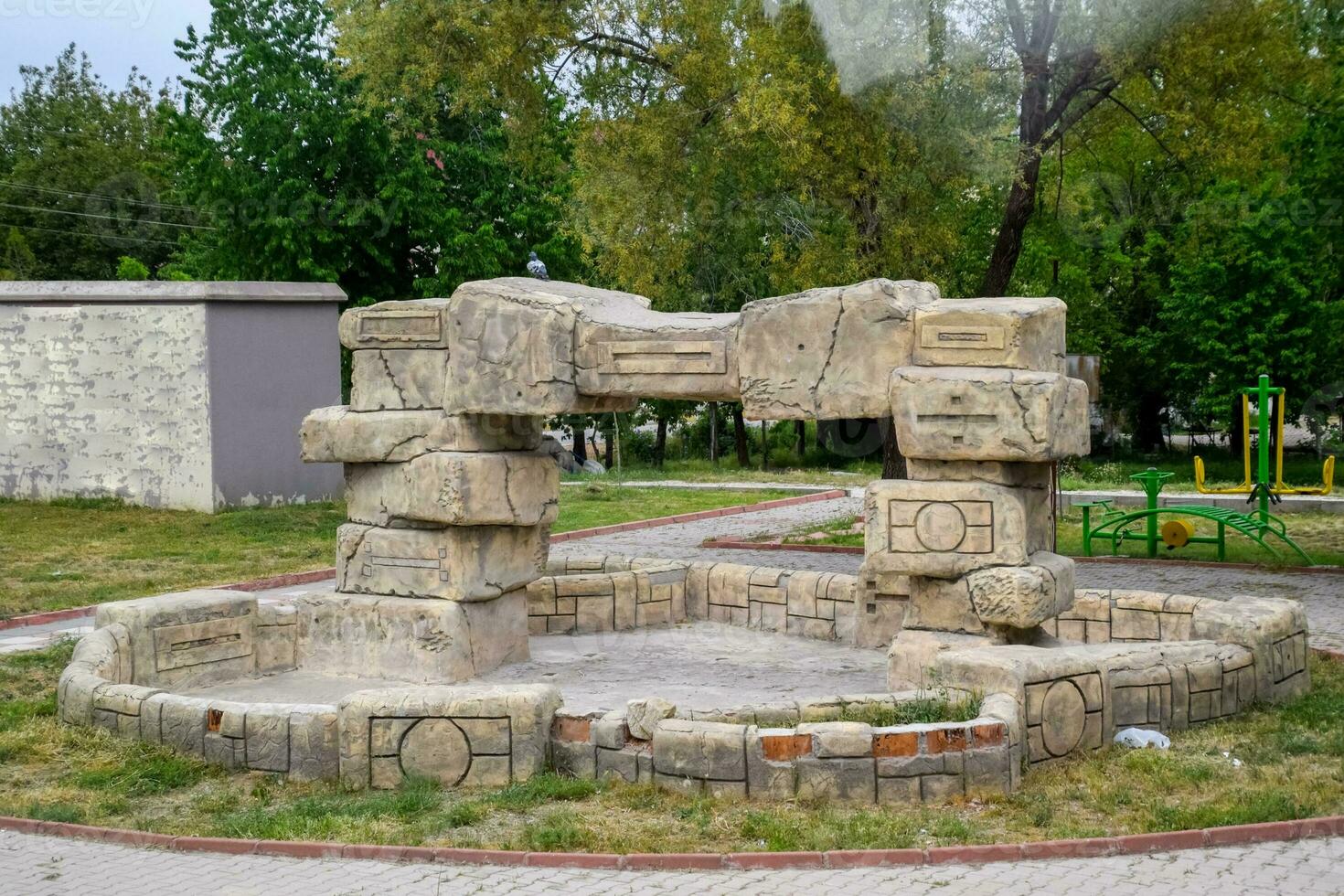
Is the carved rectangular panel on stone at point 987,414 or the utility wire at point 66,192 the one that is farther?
the utility wire at point 66,192

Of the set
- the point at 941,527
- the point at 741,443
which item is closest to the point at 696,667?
the point at 941,527

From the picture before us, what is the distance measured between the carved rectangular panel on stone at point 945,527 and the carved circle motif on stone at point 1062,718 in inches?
54.5

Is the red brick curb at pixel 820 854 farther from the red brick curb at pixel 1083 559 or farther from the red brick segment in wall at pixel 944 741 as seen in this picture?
the red brick curb at pixel 1083 559

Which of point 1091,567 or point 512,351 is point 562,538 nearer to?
point 1091,567

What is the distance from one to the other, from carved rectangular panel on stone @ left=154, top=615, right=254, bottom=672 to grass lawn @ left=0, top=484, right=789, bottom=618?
145 inches

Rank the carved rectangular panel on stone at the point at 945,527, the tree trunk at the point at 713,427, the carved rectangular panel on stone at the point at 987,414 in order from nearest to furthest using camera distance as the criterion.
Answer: the carved rectangular panel on stone at the point at 987,414 → the carved rectangular panel on stone at the point at 945,527 → the tree trunk at the point at 713,427

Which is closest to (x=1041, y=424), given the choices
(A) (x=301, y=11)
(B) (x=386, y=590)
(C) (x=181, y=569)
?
(B) (x=386, y=590)

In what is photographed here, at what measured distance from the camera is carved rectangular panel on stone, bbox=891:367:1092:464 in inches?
351

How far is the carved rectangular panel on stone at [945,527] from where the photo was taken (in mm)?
9219

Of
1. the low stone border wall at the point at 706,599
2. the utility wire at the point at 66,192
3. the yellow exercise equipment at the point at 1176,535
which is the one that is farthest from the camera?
the utility wire at the point at 66,192

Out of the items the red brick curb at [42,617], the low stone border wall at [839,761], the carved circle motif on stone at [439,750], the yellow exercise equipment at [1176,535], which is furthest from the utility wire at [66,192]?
the low stone border wall at [839,761]

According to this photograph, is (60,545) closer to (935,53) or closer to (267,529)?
(267,529)

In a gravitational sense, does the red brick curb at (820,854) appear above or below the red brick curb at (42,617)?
below

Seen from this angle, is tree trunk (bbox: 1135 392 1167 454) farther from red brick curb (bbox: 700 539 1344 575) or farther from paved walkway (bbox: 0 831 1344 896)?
paved walkway (bbox: 0 831 1344 896)
